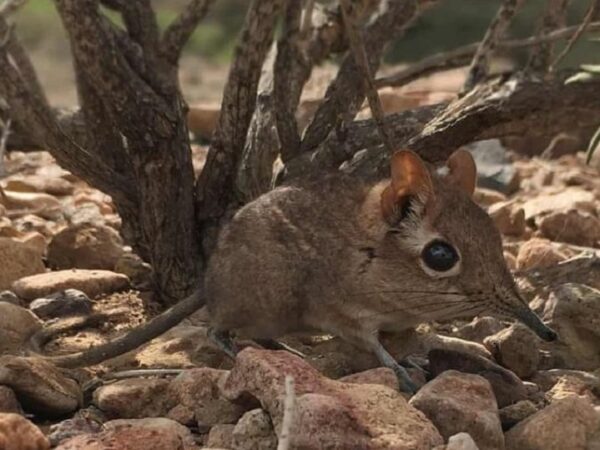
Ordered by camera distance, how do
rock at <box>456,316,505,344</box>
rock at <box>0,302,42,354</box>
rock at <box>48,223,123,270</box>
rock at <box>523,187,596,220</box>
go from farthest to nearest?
1. rock at <box>523,187,596,220</box>
2. rock at <box>48,223,123,270</box>
3. rock at <box>456,316,505,344</box>
4. rock at <box>0,302,42,354</box>

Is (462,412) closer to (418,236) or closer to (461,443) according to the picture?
(461,443)

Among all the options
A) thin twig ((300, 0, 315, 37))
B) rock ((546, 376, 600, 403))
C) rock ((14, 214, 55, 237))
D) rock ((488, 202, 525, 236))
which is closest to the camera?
rock ((546, 376, 600, 403))

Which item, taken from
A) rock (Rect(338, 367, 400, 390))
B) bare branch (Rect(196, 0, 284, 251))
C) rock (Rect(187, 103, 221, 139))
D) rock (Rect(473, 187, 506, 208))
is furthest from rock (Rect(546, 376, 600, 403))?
rock (Rect(187, 103, 221, 139))

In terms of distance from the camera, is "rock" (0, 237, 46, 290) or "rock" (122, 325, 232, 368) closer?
"rock" (122, 325, 232, 368)

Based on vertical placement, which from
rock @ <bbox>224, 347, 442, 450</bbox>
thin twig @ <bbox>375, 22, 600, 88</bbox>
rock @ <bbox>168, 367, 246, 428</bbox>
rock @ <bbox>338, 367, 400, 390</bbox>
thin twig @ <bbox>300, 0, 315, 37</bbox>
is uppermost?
thin twig @ <bbox>300, 0, 315, 37</bbox>

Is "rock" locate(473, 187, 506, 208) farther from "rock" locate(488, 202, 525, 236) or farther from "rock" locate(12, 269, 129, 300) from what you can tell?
"rock" locate(12, 269, 129, 300)

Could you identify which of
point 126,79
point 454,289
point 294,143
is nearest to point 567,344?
point 454,289

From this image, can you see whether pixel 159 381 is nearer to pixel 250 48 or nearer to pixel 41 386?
pixel 41 386

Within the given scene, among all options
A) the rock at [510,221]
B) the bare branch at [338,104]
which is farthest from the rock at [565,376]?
the rock at [510,221]
